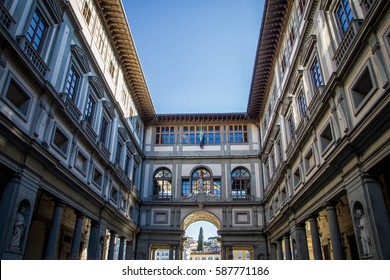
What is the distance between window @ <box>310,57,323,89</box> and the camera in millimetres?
16797

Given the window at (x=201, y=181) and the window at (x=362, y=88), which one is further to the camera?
the window at (x=201, y=181)

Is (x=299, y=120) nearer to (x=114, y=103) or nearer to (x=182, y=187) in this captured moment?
(x=114, y=103)

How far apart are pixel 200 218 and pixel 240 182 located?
6.81m

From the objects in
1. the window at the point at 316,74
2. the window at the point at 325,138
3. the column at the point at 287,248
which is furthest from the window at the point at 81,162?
the column at the point at 287,248

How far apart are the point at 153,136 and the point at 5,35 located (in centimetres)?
2567

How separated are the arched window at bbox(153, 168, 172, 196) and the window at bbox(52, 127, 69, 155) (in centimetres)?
1778

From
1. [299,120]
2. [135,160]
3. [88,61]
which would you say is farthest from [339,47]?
[135,160]

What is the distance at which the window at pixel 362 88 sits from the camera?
1217 cm

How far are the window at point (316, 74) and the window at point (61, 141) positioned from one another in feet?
44.5

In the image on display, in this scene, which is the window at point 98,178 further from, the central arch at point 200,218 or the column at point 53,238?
the central arch at point 200,218

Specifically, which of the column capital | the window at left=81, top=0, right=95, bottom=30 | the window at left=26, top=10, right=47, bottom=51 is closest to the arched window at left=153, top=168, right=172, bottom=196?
the window at left=81, top=0, right=95, bottom=30

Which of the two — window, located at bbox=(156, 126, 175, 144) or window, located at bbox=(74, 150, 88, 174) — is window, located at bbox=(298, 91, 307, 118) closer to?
window, located at bbox=(74, 150, 88, 174)

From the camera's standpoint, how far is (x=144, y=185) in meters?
33.9

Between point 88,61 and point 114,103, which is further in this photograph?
point 114,103
